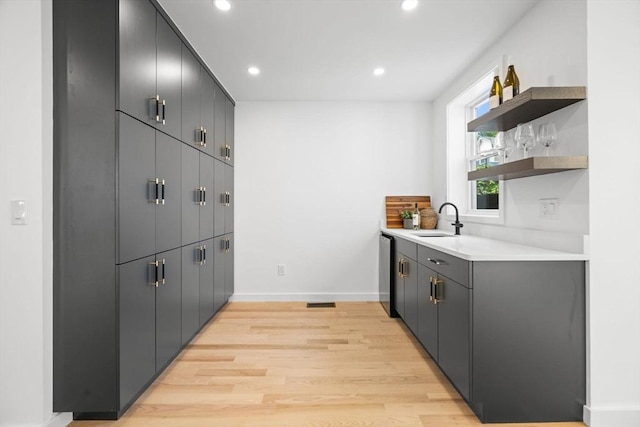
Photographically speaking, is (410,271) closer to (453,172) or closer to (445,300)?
(445,300)

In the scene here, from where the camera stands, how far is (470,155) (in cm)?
379

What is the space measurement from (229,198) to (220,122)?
2.88 ft

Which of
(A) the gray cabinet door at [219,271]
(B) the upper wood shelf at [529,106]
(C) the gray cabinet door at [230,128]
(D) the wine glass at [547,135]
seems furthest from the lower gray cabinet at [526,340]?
(C) the gray cabinet door at [230,128]

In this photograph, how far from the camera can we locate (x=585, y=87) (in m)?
Answer: 1.91

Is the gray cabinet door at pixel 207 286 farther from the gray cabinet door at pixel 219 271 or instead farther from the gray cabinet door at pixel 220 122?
the gray cabinet door at pixel 220 122

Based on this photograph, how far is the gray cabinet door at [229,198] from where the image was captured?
4.06 metres

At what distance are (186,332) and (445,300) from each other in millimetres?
1959

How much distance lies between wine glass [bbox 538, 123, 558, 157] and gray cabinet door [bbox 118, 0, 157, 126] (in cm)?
234

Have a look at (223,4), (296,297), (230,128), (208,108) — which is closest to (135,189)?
(223,4)

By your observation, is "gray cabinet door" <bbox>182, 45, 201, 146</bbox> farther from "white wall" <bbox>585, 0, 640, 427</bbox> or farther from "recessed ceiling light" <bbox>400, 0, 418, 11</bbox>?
"white wall" <bbox>585, 0, 640, 427</bbox>

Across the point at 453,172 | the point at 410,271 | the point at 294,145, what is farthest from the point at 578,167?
the point at 294,145

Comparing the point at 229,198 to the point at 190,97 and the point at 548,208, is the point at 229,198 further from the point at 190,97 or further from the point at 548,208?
the point at 548,208

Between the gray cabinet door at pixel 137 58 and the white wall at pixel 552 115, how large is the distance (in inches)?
95.1

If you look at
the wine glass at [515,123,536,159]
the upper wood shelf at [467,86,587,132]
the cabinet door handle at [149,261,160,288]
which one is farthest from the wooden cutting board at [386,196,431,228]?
the cabinet door handle at [149,261,160,288]
